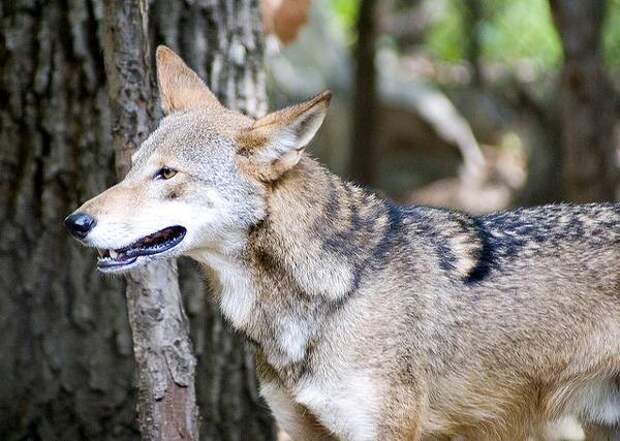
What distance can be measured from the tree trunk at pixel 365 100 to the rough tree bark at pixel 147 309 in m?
7.59

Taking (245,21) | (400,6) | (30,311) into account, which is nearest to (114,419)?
(30,311)

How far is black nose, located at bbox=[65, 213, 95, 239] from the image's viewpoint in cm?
495

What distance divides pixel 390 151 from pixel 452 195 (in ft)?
4.31

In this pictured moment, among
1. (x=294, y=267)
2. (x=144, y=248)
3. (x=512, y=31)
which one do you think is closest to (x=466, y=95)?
(x=512, y=31)

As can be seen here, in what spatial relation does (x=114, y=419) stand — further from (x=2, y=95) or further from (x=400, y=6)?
(x=400, y=6)

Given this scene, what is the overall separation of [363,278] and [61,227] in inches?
88.0

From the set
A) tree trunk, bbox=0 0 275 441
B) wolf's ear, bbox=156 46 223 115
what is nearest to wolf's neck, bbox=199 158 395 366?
wolf's ear, bbox=156 46 223 115

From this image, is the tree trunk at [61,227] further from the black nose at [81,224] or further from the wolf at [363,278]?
the black nose at [81,224]

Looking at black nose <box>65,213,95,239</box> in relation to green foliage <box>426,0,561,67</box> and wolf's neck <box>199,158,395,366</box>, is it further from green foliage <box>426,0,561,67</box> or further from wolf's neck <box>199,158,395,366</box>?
green foliage <box>426,0,561,67</box>

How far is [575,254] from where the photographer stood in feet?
18.4

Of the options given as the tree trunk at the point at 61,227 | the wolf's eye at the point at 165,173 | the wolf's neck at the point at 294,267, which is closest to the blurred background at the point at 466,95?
the tree trunk at the point at 61,227

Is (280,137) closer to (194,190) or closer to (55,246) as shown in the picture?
(194,190)

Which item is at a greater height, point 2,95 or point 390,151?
point 2,95

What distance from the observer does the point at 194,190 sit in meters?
5.15
